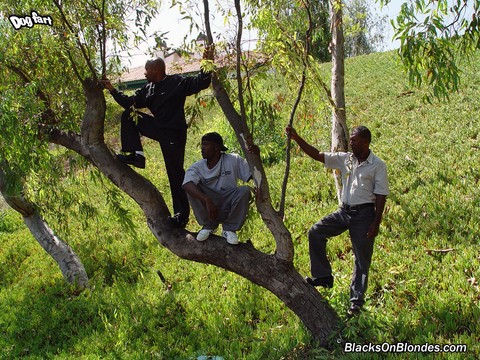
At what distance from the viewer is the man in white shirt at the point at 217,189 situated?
4.15 m

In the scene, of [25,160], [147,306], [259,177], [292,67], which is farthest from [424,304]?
[25,160]

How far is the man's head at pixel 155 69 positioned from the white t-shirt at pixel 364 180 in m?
2.02

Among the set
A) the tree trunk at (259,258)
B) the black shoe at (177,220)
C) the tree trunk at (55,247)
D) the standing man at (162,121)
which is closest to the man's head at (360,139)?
the tree trunk at (259,258)

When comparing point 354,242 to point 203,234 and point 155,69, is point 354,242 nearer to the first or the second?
point 203,234

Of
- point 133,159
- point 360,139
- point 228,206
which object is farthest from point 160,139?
point 360,139

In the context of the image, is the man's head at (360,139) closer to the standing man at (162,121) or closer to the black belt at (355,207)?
the black belt at (355,207)

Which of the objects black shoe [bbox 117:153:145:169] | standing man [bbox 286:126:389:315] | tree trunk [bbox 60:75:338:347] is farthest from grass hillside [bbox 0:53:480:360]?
black shoe [bbox 117:153:145:169]

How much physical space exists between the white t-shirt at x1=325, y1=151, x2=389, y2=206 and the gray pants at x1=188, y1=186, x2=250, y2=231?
1.02 meters

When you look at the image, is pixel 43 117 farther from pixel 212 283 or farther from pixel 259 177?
pixel 212 283

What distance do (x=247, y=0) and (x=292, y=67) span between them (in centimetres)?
73

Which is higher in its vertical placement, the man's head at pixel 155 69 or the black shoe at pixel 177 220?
the man's head at pixel 155 69

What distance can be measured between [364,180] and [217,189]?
137 centimetres

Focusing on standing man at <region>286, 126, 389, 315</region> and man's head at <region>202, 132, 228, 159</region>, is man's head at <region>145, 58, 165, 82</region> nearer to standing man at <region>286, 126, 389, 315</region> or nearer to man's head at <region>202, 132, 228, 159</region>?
man's head at <region>202, 132, 228, 159</region>

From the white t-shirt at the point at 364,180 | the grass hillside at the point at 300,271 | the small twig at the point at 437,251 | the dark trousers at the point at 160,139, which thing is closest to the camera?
the white t-shirt at the point at 364,180
